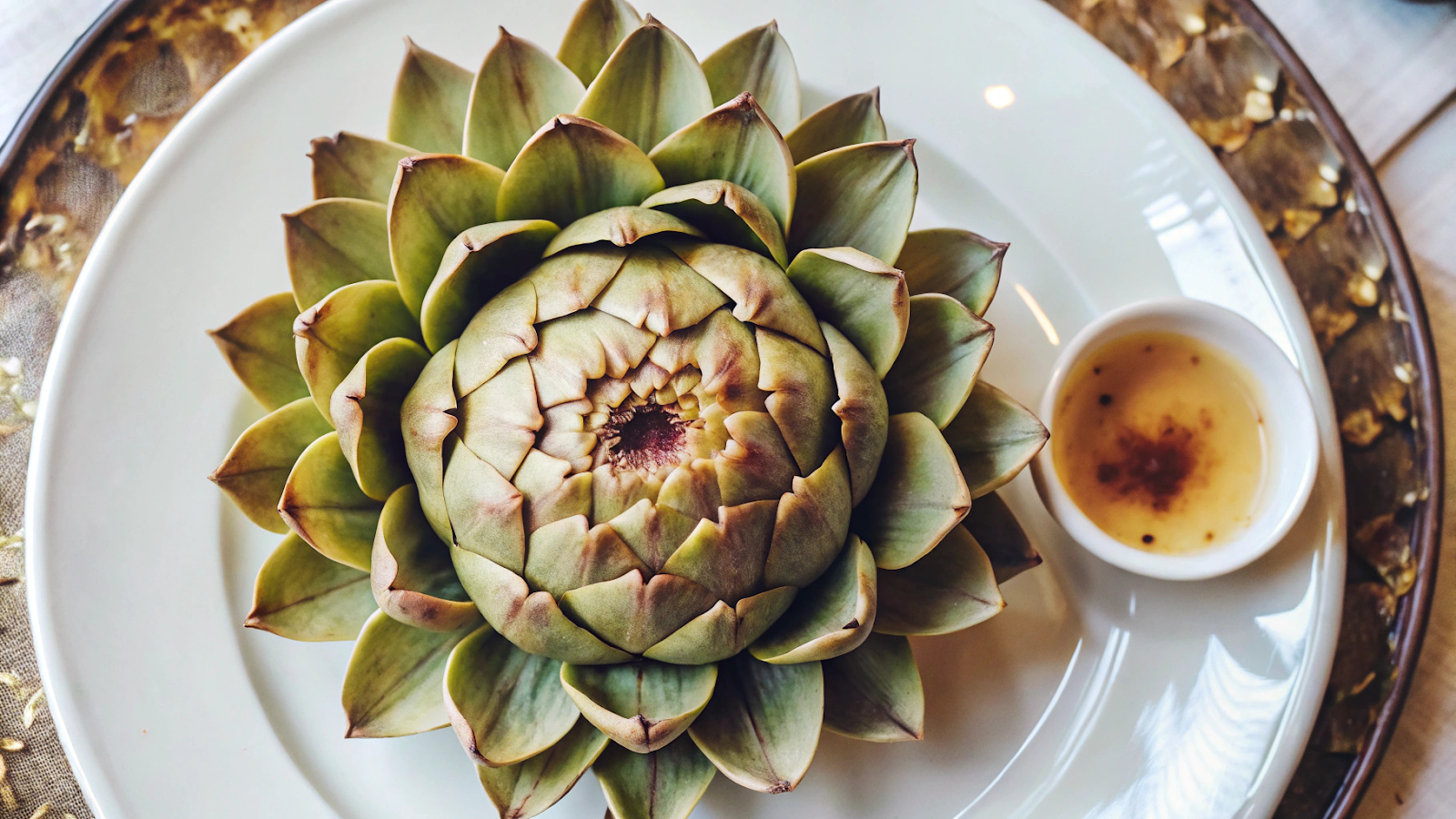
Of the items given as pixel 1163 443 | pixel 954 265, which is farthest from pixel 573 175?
pixel 1163 443

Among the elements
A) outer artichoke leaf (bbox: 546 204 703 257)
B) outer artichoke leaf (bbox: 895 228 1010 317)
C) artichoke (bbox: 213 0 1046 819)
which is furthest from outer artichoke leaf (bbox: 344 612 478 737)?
outer artichoke leaf (bbox: 895 228 1010 317)

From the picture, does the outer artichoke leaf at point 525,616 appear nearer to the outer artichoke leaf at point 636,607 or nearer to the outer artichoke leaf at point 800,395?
the outer artichoke leaf at point 636,607

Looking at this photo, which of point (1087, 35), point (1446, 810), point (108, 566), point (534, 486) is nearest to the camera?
point (534, 486)

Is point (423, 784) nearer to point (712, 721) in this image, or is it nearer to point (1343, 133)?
point (712, 721)

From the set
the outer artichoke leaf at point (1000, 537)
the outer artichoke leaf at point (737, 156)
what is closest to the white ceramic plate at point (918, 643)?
the outer artichoke leaf at point (1000, 537)

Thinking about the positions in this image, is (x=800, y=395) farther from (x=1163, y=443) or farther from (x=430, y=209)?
(x=1163, y=443)

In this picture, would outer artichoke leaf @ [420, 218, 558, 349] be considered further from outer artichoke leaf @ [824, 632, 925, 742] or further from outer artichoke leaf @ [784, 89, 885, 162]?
outer artichoke leaf @ [824, 632, 925, 742]

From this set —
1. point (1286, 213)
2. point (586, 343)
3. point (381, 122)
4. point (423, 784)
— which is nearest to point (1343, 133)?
point (1286, 213)
